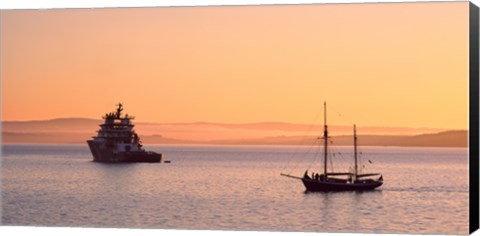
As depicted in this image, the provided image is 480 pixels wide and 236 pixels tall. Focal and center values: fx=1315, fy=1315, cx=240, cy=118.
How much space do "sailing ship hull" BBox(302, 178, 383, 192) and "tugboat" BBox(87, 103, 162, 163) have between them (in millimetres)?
2488

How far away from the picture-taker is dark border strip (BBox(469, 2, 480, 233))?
13.6m

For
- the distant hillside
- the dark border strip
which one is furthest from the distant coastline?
the dark border strip

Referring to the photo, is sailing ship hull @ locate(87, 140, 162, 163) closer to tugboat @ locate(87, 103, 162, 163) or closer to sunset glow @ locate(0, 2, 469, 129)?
tugboat @ locate(87, 103, 162, 163)

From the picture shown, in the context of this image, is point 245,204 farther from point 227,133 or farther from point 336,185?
point 227,133

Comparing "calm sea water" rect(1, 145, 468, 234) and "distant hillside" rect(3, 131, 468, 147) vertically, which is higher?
"distant hillside" rect(3, 131, 468, 147)

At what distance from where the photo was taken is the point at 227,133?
1662 cm

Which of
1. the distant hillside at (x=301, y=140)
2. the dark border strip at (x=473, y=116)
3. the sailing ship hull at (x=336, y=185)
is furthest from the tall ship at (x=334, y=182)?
the dark border strip at (x=473, y=116)

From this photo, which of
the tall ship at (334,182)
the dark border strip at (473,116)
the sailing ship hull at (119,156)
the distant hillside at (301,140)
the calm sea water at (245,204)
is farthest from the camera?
the sailing ship hull at (119,156)

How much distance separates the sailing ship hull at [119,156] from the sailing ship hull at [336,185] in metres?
2.49

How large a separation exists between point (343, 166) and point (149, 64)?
199 inches

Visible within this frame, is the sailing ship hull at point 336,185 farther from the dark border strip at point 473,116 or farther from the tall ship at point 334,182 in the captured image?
the dark border strip at point 473,116

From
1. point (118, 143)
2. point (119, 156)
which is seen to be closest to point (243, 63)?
point (118, 143)

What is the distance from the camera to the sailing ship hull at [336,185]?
1934 cm

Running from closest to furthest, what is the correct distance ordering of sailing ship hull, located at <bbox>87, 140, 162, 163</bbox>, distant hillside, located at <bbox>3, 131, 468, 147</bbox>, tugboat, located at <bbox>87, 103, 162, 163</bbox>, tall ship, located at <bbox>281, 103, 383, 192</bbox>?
distant hillside, located at <bbox>3, 131, 468, 147</bbox>, tugboat, located at <bbox>87, 103, 162, 163</bbox>, tall ship, located at <bbox>281, 103, 383, 192</bbox>, sailing ship hull, located at <bbox>87, 140, 162, 163</bbox>
